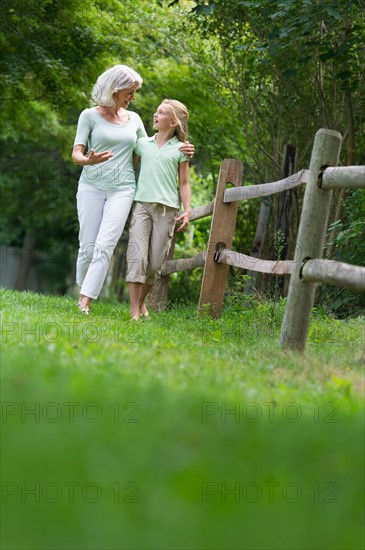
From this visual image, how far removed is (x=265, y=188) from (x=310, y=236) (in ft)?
6.56

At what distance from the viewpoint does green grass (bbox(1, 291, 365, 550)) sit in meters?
2.24

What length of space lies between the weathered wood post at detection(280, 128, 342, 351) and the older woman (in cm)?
232

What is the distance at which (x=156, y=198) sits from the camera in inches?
298

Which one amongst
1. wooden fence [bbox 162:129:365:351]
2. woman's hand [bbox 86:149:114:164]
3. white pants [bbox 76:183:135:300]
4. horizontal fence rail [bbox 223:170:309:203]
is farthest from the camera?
white pants [bbox 76:183:135:300]

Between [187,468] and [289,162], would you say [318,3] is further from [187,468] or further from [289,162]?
[187,468]

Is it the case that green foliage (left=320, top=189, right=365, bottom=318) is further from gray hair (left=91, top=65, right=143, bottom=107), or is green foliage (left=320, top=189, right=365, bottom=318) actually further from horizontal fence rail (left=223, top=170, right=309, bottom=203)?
gray hair (left=91, top=65, right=143, bottom=107)

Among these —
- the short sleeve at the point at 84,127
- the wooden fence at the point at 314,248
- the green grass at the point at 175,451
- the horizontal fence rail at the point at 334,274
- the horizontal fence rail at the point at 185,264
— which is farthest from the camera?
the horizontal fence rail at the point at 185,264

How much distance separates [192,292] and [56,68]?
4.23 metres

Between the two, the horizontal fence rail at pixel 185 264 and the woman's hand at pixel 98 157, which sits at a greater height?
the woman's hand at pixel 98 157

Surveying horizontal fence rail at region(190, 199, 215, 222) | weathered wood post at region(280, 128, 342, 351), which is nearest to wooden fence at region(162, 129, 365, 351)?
weathered wood post at region(280, 128, 342, 351)

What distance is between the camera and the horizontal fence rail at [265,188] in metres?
6.40

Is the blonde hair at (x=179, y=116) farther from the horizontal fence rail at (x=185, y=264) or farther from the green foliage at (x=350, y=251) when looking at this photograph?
the green foliage at (x=350, y=251)

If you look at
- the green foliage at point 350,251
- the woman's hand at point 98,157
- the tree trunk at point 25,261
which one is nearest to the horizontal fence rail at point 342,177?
the woman's hand at point 98,157

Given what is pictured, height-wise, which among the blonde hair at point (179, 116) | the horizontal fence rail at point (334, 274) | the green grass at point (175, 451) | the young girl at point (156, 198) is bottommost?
the green grass at point (175, 451)
